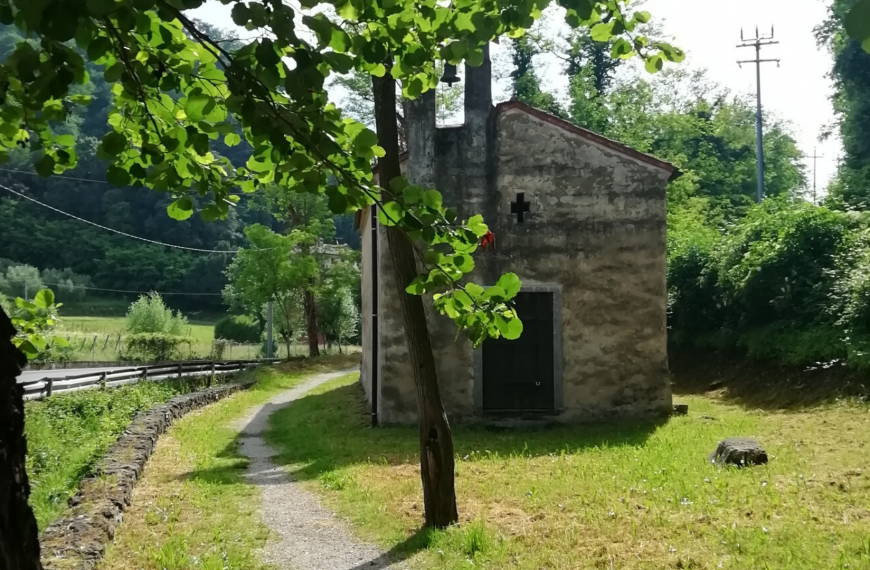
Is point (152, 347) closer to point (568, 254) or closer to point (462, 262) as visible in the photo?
point (568, 254)

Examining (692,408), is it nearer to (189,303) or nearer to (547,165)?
(547,165)

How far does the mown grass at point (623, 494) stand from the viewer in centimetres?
579

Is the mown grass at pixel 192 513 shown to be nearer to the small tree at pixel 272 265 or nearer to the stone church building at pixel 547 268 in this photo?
the stone church building at pixel 547 268

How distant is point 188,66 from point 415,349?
509 cm

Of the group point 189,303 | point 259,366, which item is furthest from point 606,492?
point 189,303

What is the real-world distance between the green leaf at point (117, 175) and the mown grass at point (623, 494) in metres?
4.26

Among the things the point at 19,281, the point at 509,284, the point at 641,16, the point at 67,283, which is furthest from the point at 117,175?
the point at 67,283

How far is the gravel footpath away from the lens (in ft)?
20.3

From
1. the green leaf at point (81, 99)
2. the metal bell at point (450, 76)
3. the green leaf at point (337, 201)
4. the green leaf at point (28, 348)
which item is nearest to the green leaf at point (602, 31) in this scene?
the green leaf at point (337, 201)

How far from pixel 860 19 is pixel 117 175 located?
263 centimetres

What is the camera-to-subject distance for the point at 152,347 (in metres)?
39.0

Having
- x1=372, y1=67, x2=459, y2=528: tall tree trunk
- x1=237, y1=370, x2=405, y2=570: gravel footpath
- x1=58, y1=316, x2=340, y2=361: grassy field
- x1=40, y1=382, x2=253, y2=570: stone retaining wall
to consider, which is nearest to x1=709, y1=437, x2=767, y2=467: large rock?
x1=372, y1=67, x2=459, y2=528: tall tree trunk

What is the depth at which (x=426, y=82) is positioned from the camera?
3.46 metres

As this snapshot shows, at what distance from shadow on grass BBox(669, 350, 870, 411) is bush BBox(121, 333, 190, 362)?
28869mm
